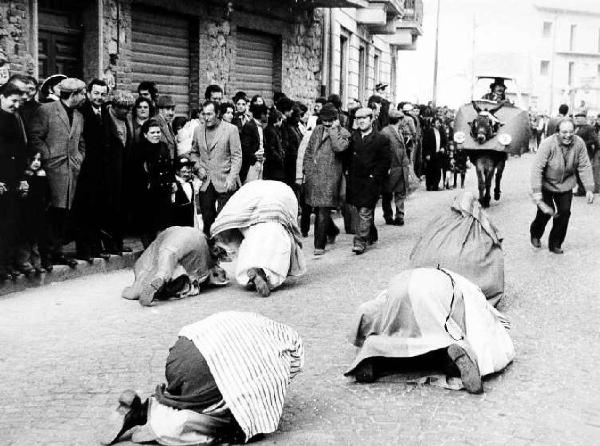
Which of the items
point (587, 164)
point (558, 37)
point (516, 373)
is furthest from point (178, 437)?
point (558, 37)

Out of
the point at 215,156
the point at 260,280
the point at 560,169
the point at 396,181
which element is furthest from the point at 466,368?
the point at 396,181

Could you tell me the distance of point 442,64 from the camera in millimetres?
66062

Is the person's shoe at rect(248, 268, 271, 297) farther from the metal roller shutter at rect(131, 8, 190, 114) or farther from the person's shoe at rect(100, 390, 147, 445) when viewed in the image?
the metal roller shutter at rect(131, 8, 190, 114)

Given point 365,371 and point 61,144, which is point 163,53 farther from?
point 365,371

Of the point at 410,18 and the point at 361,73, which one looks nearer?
the point at 361,73

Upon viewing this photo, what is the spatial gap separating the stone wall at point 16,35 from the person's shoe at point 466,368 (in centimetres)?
756

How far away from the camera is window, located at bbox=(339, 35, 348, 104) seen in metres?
26.7

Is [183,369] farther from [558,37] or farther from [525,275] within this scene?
[558,37]

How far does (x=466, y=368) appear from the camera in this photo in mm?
6160

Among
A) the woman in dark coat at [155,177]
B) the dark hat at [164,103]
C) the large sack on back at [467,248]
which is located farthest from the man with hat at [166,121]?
the large sack on back at [467,248]

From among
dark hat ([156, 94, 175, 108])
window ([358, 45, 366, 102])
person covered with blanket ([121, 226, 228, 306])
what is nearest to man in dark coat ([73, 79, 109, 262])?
person covered with blanket ([121, 226, 228, 306])

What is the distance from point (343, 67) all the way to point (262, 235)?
17910 millimetres

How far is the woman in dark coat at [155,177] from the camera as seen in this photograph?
35.4 feet

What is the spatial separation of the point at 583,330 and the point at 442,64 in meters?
59.6
